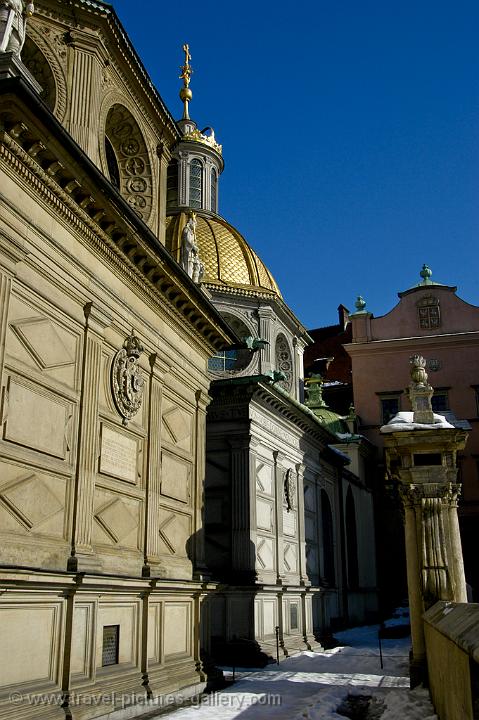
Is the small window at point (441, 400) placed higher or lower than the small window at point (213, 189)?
lower

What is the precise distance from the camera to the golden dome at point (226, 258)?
2930cm

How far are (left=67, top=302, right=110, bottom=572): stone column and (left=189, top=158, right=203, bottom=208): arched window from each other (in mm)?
23240

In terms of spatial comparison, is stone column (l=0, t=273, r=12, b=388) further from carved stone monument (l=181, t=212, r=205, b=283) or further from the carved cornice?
carved stone monument (l=181, t=212, r=205, b=283)

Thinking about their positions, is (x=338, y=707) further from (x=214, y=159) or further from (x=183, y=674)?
(x=214, y=159)

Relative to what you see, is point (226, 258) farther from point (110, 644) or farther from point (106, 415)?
point (110, 644)

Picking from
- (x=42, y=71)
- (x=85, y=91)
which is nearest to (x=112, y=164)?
(x=85, y=91)

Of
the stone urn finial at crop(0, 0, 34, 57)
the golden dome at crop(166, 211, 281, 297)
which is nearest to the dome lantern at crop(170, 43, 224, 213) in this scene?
the golden dome at crop(166, 211, 281, 297)

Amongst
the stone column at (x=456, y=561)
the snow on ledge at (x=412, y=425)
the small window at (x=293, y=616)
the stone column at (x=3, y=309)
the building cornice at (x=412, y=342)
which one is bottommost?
the small window at (x=293, y=616)

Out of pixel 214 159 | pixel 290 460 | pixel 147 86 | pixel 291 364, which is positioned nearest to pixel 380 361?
pixel 291 364

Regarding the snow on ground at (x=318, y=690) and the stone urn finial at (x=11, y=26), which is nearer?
the stone urn finial at (x=11, y=26)

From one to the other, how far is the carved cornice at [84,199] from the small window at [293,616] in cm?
1132

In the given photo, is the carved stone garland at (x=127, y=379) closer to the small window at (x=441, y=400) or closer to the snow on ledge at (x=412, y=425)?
the snow on ledge at (x=412, y=425)

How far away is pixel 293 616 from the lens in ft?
77.7

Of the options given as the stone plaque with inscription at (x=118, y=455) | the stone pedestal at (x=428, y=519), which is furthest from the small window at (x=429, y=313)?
the stone plaque with inscription at (x=118, y=455)
